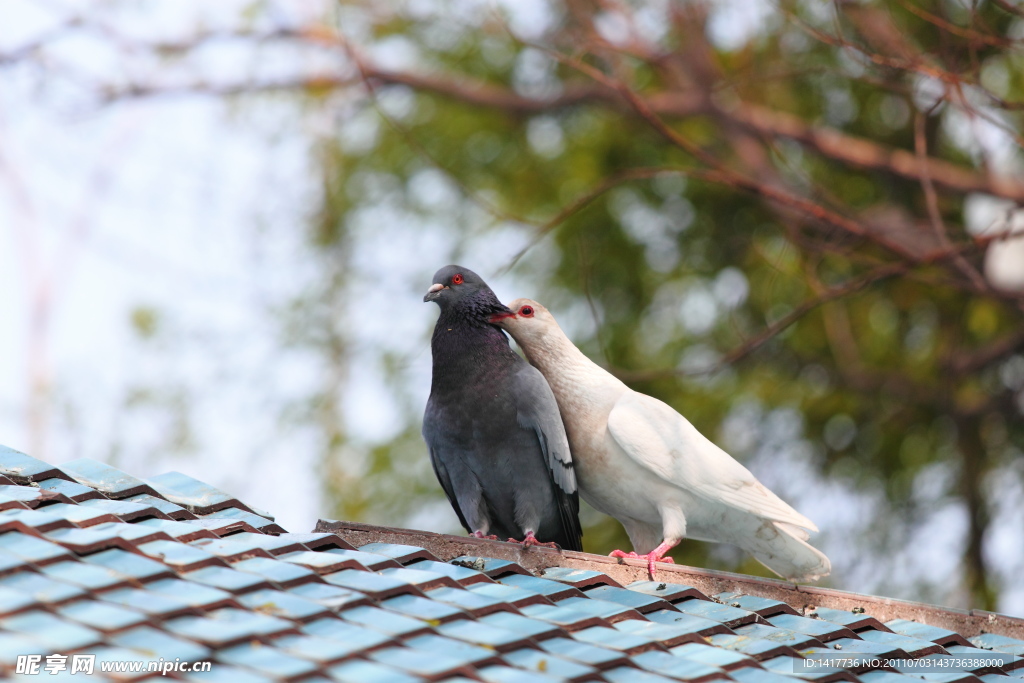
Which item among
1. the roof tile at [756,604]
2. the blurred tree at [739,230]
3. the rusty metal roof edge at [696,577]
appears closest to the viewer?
the roof tile at [756,604]

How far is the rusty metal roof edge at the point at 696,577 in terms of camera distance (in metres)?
4.69

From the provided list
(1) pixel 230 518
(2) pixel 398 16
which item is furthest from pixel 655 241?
(1) pixel 230 518

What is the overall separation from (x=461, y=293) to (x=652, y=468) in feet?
3.99

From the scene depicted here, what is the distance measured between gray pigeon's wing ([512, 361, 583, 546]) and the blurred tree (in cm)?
703

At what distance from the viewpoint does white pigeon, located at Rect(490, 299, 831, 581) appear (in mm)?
5105

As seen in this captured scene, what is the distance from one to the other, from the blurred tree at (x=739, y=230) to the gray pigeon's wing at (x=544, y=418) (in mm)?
7031

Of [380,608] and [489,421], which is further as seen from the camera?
[489,421]

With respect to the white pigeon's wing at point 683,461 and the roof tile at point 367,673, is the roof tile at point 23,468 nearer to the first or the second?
the roof tile at point 367,673

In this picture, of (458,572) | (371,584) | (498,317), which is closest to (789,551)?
(498,317)

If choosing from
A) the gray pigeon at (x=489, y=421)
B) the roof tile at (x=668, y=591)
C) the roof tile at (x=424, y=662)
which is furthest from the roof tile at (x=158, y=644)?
the gray pigeon at (x=489, y=421)

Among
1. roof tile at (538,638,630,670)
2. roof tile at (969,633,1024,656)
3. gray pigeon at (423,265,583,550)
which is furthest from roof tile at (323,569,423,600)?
roof tile at (969,633,1024,656)

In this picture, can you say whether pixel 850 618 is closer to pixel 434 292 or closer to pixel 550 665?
pixel 550 665

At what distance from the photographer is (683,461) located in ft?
16.8

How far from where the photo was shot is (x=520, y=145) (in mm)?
17328
